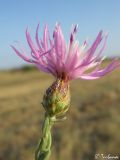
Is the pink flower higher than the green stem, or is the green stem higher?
the pink flower

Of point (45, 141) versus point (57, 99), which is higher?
point (57, 99)

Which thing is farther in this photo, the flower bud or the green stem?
the flower bud

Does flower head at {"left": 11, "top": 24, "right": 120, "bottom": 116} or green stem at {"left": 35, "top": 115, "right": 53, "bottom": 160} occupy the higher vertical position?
flower head at {"left": 11, "top": 24, "right": 120, "bottom": 116}

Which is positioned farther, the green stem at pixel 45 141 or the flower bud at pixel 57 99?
the flower bud at pixel 57 99

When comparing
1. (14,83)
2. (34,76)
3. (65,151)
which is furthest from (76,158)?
(34,76)

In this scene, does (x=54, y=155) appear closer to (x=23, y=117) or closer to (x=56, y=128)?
(x=56, y=128)
